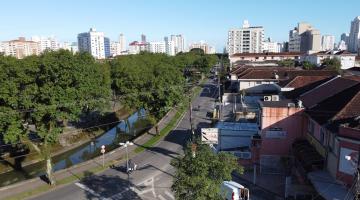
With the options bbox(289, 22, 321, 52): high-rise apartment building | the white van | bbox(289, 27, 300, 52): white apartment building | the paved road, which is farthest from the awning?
bbox(289, 27, 300, 52): white apartment building

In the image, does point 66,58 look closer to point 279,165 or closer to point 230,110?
point 279,165

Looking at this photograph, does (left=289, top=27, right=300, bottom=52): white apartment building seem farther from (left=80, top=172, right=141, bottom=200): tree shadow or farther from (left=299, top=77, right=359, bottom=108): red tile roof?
(left=80, top=172, right=141, bottom=200): tree shadow

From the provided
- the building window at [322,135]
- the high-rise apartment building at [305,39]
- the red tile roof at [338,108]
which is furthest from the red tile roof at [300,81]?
the high-rise apartment building at [305,39]

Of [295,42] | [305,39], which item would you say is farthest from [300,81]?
[295,42]

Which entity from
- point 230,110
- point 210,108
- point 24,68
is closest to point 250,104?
point 230,110

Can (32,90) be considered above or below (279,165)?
above

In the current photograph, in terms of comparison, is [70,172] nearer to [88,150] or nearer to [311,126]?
[88,150]

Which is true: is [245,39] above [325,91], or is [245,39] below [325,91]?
above
